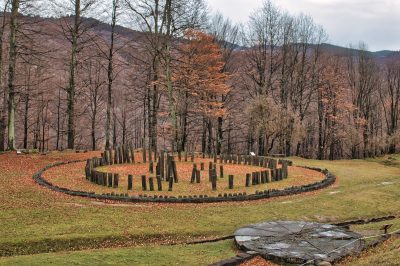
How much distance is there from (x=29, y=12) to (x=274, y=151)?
37065 millimetres

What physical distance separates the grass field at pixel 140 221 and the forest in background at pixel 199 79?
14629 mm

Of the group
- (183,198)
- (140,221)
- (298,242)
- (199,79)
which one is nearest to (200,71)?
(199,79)

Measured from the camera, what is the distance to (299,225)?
13.0 metres

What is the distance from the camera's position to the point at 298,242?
11.3m

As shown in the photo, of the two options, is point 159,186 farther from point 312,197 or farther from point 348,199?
point 348,199

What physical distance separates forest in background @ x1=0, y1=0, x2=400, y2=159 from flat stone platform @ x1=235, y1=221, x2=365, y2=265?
743 inches

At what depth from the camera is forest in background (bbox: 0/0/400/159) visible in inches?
1278

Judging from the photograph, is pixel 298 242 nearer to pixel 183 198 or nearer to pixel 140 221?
pixel 140 221

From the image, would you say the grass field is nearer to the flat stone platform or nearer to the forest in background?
the flat stone platform

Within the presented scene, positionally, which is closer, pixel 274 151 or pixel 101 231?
pixel 101 231

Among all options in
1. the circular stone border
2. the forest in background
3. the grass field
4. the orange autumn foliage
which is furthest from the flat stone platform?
the orange autumn foliage

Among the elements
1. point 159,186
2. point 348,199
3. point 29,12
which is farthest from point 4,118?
point 348,199

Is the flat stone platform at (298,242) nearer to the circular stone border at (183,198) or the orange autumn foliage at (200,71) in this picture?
the circular stone border at (183,198)

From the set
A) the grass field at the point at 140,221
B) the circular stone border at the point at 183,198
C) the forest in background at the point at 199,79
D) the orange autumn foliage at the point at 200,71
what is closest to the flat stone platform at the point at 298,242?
the grass field at the point at 140,221
